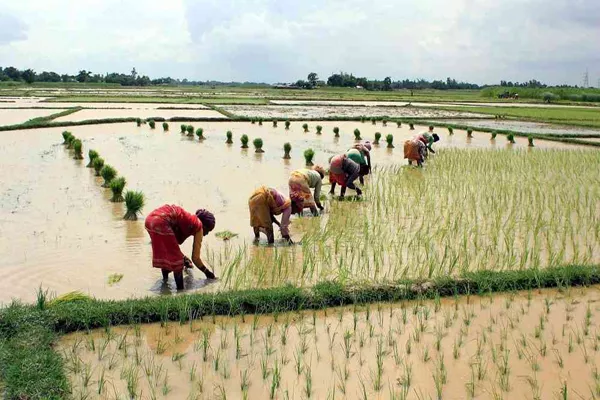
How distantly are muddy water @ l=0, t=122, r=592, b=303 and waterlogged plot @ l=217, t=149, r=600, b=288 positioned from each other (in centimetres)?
61

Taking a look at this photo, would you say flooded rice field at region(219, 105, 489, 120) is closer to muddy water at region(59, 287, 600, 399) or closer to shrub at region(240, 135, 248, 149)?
shrub at region(240, 135, 248, 149)

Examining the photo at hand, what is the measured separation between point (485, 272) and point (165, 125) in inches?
591

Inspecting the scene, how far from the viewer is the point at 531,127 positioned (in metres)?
22.4

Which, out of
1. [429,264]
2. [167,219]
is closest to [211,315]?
[167,219]

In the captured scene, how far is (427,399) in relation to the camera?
133 inches

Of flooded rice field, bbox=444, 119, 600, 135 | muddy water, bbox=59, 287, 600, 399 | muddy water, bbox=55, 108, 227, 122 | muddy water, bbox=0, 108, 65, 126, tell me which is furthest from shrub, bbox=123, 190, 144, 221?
flooded rice field, bbox=444, 119, 600, 135

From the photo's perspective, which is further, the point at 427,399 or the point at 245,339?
the point at 245,339

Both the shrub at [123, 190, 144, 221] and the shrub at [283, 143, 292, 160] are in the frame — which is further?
the shrub at [283, 143, 292, 160]

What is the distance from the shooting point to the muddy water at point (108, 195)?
548 cm

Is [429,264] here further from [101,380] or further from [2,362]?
[2,362]

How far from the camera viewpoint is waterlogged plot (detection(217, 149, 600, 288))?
5641 millimetres

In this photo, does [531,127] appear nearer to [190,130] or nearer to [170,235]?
[190,130]

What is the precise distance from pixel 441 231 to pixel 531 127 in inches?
690

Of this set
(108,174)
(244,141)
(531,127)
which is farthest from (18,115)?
(531,127)
